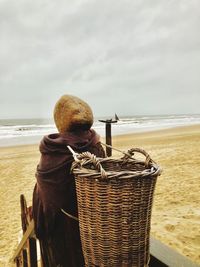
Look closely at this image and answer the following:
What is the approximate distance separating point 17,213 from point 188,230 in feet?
12.1

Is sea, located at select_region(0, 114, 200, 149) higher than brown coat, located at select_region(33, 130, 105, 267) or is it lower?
lower

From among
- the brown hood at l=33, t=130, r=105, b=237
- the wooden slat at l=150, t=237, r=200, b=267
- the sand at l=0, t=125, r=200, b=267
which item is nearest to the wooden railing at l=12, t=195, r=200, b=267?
the wooden slat at l=150, t=237, r=200, b=267

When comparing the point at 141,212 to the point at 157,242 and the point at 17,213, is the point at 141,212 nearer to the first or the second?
the point at 157,242

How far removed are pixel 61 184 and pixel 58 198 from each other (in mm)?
104

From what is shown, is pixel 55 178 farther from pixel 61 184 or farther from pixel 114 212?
pixel 114 212

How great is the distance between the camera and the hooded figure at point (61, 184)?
6.44ft

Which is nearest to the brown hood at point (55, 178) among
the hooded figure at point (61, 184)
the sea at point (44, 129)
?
the hooded figure at point (61, 184)

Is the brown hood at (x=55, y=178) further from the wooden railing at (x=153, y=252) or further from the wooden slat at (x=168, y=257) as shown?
the wooden slat at (x=168, y=257)

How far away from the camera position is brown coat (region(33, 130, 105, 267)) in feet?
6.43

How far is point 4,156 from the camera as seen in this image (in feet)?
47.6

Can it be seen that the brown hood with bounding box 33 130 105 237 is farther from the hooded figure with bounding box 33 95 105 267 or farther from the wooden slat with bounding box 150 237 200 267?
the wooden slat with bounding box 150 237 200 267

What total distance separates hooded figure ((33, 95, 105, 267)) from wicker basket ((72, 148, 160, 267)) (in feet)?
0.97

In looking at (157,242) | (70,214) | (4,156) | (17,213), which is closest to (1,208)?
(17,213)

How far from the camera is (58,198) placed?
1989 mm
